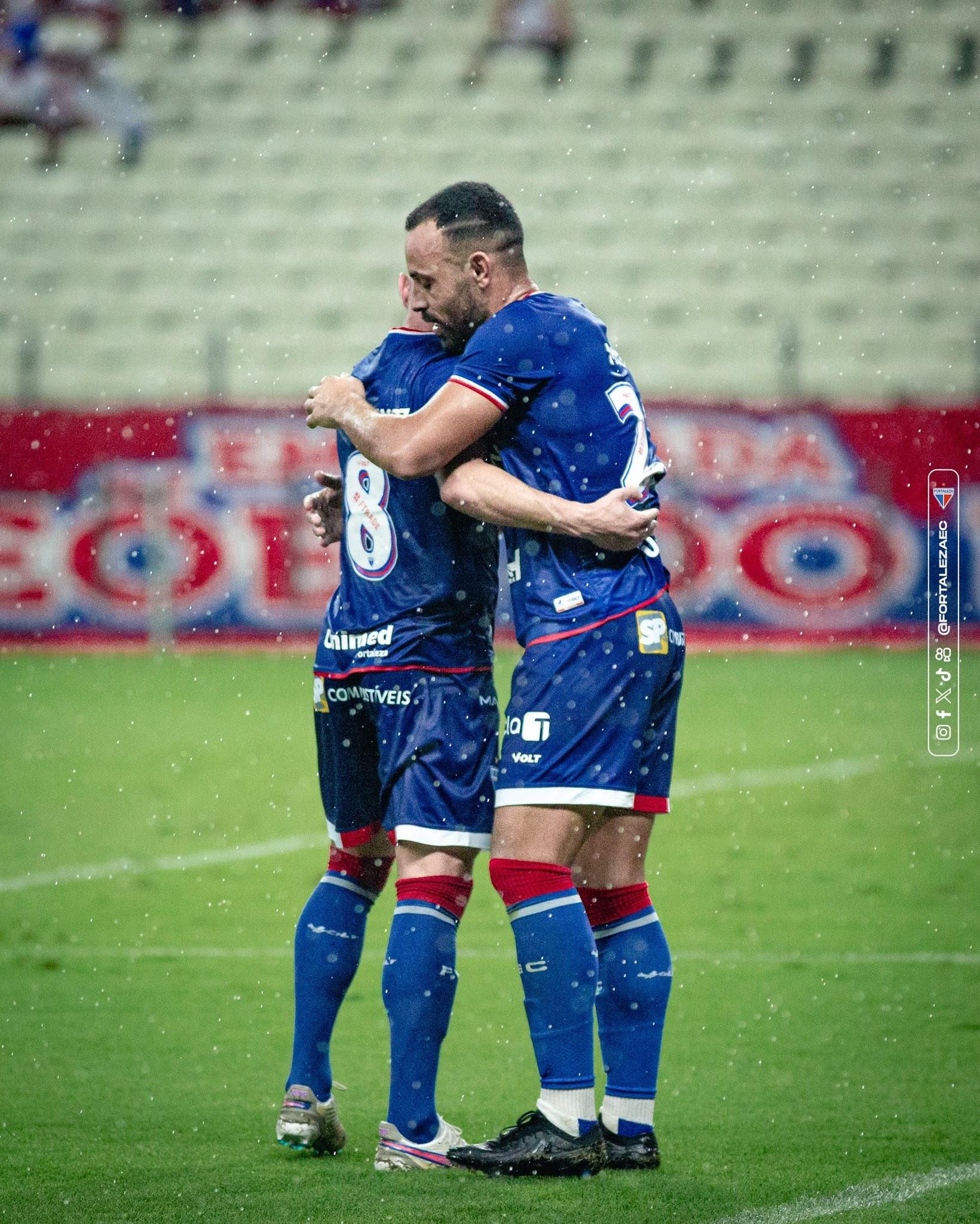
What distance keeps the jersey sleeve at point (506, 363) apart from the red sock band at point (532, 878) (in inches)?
33.0

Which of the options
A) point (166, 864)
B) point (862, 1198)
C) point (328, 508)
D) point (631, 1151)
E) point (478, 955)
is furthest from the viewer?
point (166, 864)

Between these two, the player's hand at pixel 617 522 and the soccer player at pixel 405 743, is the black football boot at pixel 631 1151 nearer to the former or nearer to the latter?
the soccer player at pixel 405 743

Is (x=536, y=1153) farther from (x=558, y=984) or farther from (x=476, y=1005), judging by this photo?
(x=476, y=1005)

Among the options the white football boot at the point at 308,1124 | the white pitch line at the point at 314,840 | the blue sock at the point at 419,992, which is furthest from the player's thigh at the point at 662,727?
the white pitch line at the point at 314,840

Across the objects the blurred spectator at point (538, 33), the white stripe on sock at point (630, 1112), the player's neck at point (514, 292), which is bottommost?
the white stripe on sock at point (630, 1112)

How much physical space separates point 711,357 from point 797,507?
381 centimetres

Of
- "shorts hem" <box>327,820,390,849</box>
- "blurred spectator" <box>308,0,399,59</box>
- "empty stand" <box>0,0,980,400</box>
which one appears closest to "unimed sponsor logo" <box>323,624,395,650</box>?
"shorts hem" <box>327,820,390,849</box>

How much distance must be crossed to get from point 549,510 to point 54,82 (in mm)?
16993

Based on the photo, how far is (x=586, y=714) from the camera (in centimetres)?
318

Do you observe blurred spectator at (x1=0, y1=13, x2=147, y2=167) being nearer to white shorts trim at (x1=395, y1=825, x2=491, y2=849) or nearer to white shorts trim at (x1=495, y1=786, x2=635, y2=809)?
white shorts trim at (x1=395, y1=825, x2=491, y2=849)

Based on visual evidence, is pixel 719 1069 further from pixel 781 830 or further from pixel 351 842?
pixel 781 830

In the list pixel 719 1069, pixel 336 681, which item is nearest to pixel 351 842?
pixel 336 681

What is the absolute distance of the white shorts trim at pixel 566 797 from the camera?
3.16m

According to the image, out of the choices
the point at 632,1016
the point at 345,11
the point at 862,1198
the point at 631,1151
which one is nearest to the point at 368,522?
the point at 632,1016
